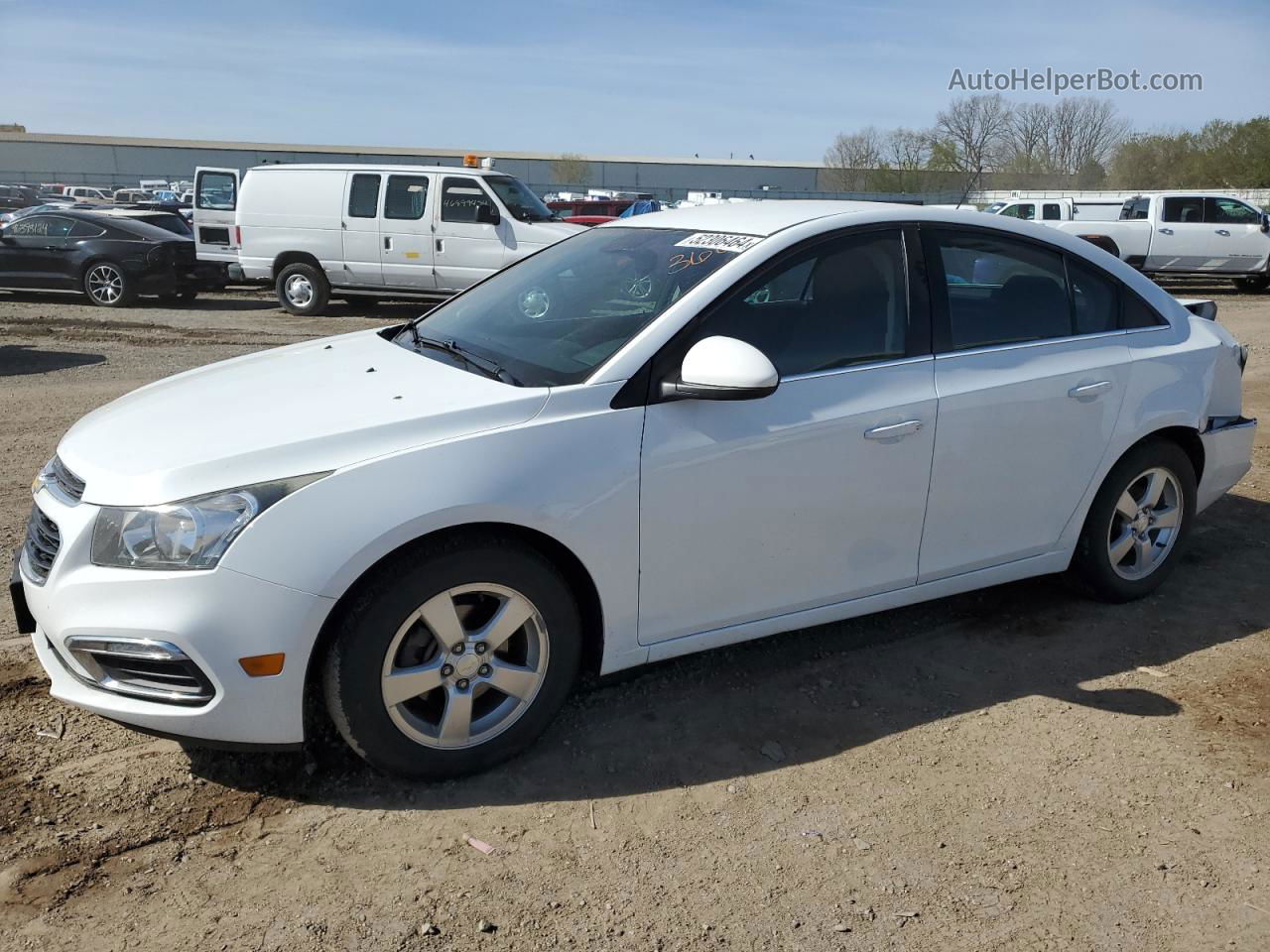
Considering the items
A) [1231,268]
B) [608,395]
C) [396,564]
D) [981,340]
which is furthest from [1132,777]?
[1231,268]

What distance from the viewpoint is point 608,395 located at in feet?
11.0

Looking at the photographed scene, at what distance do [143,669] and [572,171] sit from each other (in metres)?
71.9

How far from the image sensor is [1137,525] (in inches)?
Answer: 183

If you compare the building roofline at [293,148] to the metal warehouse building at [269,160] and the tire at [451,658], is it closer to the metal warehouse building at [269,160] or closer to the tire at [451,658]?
the metal warehouse building at [269,160]

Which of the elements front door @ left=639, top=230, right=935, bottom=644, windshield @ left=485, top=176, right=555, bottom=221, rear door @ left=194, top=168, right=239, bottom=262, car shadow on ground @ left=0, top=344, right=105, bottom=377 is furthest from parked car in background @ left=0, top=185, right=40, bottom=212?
front door @ left=639, top=230, right=935, bottom=644

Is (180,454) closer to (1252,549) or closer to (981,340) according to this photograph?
(981,340)

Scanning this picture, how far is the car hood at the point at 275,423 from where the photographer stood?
2998 millimetres

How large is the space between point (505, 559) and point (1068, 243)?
2.70 m

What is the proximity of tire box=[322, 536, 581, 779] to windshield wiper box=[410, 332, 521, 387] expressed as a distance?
0.59 meters

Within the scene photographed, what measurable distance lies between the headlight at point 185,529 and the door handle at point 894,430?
1801mm

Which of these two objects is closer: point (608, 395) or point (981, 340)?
point (608, 395)

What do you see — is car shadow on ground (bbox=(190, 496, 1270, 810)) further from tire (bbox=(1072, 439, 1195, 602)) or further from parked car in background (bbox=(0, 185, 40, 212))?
parked car in background (bbox=(0, 185, 40, 212))

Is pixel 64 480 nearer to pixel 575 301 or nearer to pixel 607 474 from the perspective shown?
pixel 607 474

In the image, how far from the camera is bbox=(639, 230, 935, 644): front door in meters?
3.43
